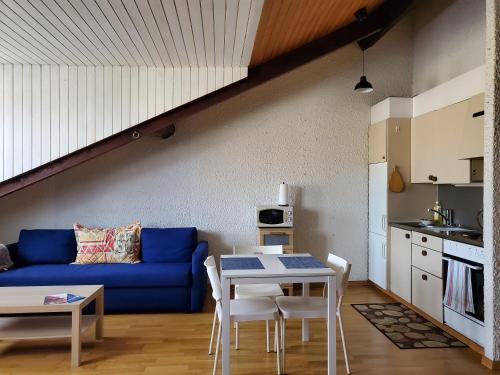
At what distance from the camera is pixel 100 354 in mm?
2695

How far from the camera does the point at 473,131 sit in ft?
10.0

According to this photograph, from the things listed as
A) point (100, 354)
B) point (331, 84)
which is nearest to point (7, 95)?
point (100, 354)

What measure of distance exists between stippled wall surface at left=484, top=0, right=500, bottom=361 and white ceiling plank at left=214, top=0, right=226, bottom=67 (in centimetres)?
191

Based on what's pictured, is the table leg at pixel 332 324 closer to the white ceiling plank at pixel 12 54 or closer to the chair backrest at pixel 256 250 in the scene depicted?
the chair backrest at pixel 256 250

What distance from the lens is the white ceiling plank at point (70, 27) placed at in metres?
2.54

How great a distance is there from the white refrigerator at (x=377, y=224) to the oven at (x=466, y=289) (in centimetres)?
106

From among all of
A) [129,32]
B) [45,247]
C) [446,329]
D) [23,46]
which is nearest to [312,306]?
[446,329]

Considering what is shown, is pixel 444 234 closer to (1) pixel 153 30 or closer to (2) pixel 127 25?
(1) pixel 153 30

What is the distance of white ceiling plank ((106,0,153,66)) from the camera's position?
2.55m

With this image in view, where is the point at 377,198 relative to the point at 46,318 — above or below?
above

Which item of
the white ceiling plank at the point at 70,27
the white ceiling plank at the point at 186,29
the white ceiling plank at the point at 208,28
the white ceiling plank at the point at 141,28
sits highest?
the white ceiling plank at the point at 208,28

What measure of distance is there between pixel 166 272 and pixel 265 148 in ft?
6.44

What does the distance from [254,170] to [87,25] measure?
7.93ft

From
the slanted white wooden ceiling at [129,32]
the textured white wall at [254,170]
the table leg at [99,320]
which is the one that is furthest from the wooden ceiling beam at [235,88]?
the table leg at [99,320]
